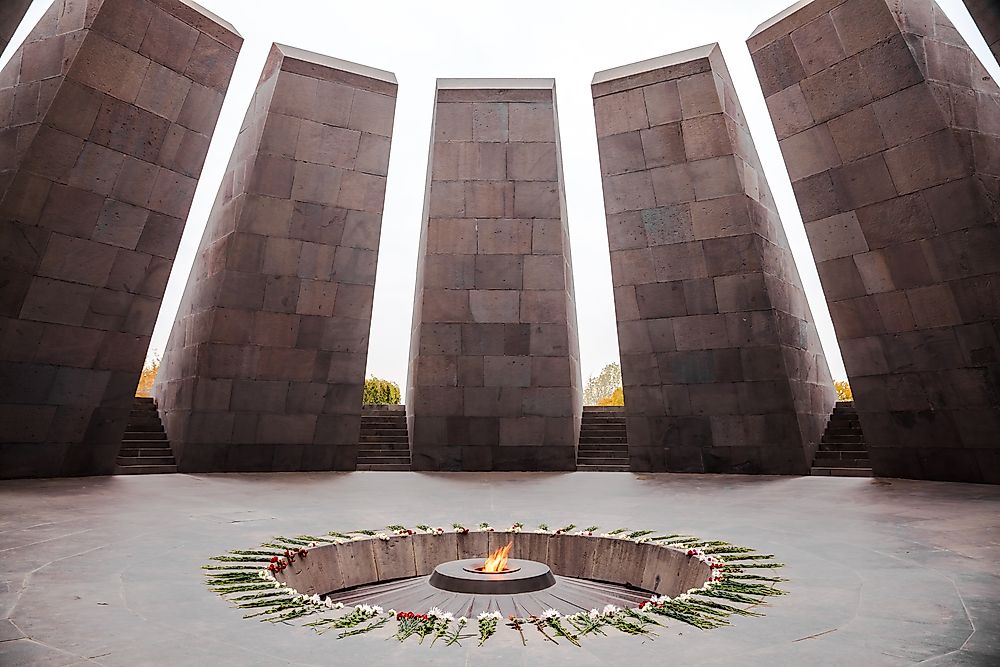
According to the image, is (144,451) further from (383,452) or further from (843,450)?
(843,450)

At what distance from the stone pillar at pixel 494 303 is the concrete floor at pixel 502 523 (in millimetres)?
2973

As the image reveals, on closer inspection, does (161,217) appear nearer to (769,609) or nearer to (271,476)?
(271,476)

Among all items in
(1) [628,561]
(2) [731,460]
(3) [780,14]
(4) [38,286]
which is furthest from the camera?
(2) [731,460]

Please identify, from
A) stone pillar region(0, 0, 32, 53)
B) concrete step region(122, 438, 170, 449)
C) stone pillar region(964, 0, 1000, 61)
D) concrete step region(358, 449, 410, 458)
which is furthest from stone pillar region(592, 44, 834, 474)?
stone pillar region(0, 0, 32, 53)

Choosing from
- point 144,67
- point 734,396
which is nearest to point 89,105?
point 144,67

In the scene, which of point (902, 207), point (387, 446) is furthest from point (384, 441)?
point (902, 207)

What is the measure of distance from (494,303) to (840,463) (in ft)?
25.8

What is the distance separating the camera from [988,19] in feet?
19.1

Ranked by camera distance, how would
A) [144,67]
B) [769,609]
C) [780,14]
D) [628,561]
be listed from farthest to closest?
[780,14] → [144,67] → [628,561] → [769,609]

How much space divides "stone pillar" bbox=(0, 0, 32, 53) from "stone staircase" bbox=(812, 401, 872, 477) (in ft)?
45.4

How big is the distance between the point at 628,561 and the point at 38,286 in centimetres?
968

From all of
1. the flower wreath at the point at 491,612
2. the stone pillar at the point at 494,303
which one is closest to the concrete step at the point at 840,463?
the stone pillar at the point at 494,303

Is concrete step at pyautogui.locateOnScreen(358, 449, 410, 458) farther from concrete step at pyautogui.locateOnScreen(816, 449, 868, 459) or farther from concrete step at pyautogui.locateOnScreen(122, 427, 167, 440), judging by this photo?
concrete step at pyautogui.locateOnScreen(816, 449, 868, 459)

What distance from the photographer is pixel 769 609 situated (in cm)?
418
